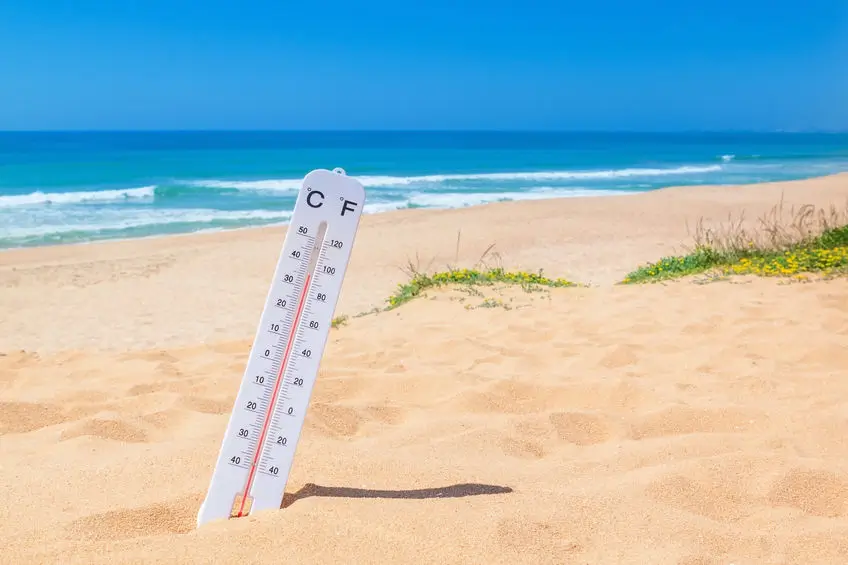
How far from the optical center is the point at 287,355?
2744mm

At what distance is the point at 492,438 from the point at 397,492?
0.84m

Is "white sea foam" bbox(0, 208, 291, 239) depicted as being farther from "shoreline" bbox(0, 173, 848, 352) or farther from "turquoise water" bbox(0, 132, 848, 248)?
"shoreline" bbox(0, 173, 848, 352)

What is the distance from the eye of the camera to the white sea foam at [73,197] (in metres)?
27.3

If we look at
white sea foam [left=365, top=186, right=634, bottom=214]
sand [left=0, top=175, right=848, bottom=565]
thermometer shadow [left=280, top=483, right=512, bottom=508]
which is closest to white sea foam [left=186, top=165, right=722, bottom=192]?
white sea foam [left=365, top=186, right=634, bottom=214]

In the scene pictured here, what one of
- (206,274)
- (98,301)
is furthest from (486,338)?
(206,274)

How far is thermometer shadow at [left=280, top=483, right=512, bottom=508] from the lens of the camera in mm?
2879

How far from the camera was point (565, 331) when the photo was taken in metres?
5.95

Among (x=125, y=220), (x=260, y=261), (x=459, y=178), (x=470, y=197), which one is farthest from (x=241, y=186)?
(x=260, y=261)

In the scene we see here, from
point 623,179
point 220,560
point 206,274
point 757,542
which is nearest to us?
→ point 220,560

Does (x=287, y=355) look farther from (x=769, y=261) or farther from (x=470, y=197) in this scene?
(x=470, y=197)

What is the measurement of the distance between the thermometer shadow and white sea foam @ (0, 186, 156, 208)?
27.3 m

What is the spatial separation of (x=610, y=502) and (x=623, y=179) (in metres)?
39.3

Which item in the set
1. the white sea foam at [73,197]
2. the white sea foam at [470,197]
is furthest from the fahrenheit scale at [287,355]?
the white sea foam at [73,197]

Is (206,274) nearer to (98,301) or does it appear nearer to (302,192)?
(98,301)
